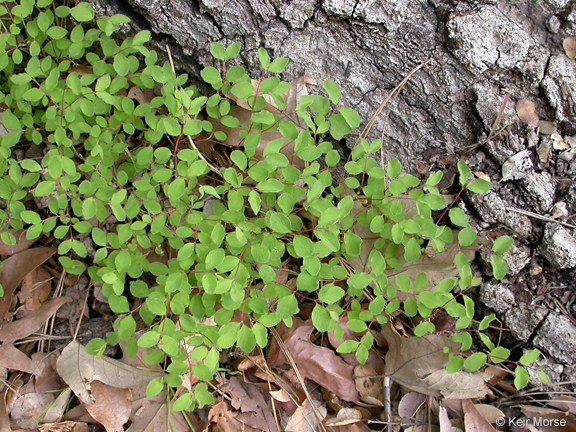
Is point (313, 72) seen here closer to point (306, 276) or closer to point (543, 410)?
point (306, 276)

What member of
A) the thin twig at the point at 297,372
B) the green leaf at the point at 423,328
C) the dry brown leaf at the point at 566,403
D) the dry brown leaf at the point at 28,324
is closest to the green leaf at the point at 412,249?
the green leaf at the point at 423,328

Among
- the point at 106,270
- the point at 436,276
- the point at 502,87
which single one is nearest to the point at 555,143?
the point at 502,87

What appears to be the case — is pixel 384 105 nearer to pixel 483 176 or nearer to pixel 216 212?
pixel 483 176

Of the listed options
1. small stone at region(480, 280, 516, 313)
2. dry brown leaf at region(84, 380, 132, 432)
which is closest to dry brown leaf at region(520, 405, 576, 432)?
small stone at region(480, 280, 516, 313)

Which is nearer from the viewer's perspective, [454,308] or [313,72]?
[454,308]

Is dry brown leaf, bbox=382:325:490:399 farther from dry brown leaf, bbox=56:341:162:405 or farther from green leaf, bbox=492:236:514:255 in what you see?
dry brown leaf, bbox=56:341:162:405

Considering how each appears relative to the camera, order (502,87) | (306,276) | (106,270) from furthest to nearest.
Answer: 1. (502,87)
2. (106,270)
3. (306,276)
